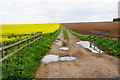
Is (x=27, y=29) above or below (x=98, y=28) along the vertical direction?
below

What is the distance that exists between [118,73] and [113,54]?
4.08 metres

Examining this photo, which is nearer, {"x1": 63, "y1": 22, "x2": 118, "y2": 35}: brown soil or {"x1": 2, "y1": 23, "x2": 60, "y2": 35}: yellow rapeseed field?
{"x1": 2, "y1": 23, "x2": 60, "y2": 35}: yellow rapeseed field

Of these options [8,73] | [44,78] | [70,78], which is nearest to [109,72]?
[70,78]

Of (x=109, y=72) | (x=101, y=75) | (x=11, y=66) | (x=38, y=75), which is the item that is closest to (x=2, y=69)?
(x=11, y=66)

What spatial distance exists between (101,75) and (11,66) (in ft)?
13.6

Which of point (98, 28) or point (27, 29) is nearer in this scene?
point (27, 29)

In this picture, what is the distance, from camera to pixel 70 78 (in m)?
5.38

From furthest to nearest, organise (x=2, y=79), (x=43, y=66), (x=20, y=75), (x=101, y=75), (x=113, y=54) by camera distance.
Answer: (x=113, y=54) < (x=43, y=66) < (x=101, y=75) < (x=20, y=75) < (x=2, y=79)

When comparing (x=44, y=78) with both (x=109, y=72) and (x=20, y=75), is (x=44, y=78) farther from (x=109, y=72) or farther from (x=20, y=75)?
(x=109, y=72)

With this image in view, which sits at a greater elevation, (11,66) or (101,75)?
(11,66)

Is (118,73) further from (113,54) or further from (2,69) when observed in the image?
(2,69)

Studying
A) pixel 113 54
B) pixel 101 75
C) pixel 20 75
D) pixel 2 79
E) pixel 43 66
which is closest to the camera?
pixel 2 79

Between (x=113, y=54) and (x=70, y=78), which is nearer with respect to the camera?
(x=70, y=78)

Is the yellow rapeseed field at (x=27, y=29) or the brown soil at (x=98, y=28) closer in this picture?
the yellow rapeseed field at (x=27, y=29)
